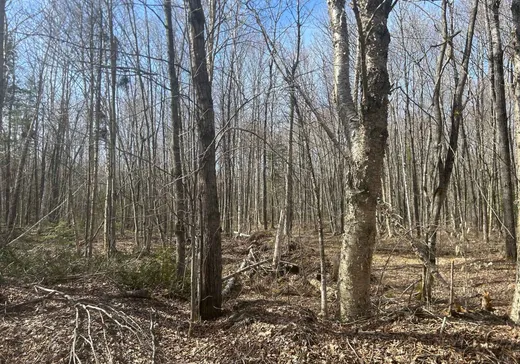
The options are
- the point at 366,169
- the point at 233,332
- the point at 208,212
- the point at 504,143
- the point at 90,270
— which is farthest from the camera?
the point at 504,143

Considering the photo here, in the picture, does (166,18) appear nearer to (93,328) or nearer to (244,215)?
(93,328)

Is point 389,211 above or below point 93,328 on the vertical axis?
above

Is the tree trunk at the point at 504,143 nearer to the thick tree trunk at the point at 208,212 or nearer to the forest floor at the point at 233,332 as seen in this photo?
the forest floor at the point at 233,332

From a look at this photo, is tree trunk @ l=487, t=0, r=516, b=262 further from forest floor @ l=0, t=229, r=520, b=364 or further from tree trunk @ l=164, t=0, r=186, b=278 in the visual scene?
tree trunk @ l=164, t=0, r=186, b=278

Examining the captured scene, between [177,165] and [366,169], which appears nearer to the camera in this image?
[366,169]

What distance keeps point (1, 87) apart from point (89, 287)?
559 cm

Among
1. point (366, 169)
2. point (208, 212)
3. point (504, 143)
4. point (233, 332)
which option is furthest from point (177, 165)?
point (504, 143)

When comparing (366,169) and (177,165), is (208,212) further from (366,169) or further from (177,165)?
(177,165)

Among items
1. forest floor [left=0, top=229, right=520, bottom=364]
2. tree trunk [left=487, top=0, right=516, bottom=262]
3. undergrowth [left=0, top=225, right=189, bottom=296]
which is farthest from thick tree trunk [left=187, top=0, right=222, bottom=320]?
tree trunk [left=487, top=0, right=516, bottom=262]

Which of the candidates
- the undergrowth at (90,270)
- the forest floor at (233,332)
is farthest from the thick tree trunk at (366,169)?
the undergrowth at (90,270)

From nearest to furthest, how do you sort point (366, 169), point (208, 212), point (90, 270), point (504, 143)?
point (366, 169), point (208, 212), point (90, 270), point (504, 143)

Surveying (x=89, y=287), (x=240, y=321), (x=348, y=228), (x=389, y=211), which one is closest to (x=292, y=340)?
(x=240, y=321)

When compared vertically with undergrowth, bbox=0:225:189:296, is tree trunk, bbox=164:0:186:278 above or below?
above

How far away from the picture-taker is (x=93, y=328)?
4.16 meters
